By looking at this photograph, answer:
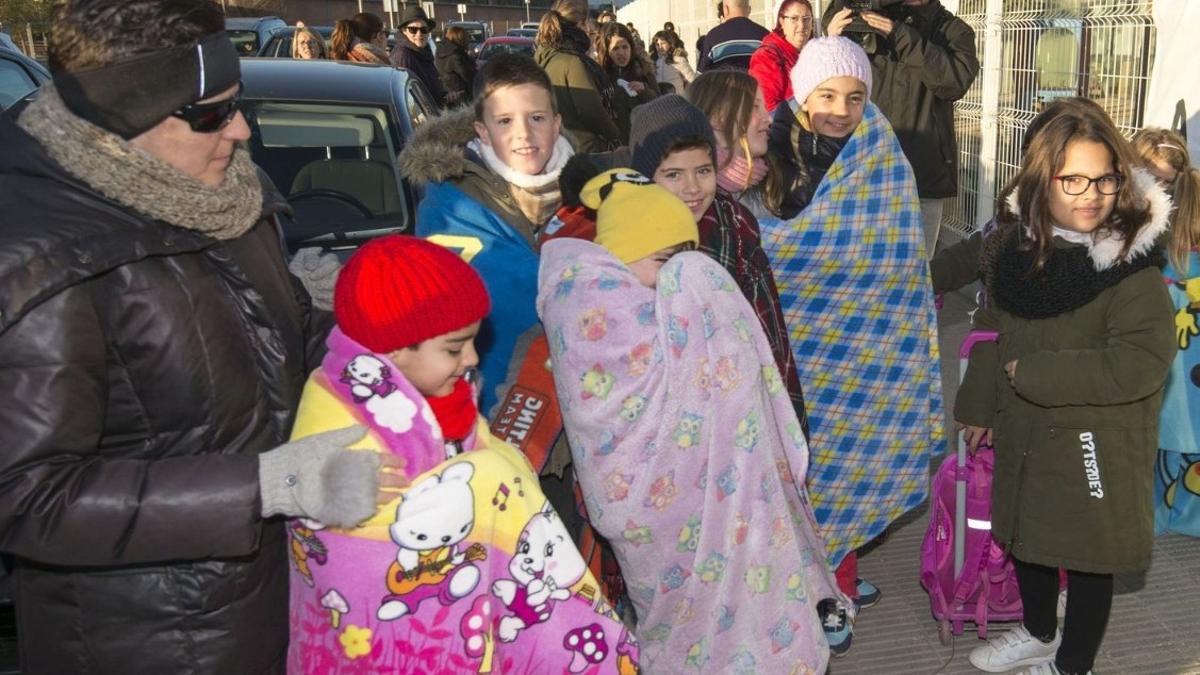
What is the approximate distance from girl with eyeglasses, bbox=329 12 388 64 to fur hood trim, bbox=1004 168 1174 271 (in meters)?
7.11

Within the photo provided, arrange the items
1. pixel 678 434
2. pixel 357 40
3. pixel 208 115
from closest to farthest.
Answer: pixel 208 115 → pixel 678 434 → pixel 357 40

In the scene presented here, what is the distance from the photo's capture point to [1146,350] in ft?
9.29

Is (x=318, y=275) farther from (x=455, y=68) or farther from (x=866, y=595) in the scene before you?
(x=455, y=68)

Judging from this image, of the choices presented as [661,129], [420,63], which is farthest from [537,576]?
[420,63]

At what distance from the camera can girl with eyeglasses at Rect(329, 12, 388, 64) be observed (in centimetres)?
934

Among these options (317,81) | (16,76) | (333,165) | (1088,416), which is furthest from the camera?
(16,76)

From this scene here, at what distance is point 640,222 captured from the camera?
260cm

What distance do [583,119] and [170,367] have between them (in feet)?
19.2

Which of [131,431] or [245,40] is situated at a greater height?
[245,40]

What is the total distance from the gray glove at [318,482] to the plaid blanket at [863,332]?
191 centimetres

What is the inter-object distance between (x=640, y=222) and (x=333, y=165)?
9.48 feet

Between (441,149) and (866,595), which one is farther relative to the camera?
(866,595)

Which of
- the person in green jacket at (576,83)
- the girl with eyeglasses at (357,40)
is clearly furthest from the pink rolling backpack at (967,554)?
→ the girl with eyeglasses at (357,40)

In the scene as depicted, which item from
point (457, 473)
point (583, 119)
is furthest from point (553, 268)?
point (583, 119)
